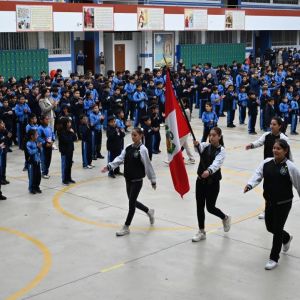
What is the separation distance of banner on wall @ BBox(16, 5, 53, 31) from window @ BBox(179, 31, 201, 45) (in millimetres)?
10918

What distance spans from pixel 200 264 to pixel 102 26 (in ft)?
66.7

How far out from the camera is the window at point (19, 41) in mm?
23812

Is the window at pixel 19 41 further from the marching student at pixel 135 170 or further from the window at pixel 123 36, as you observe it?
the marching student at pixel 135 170

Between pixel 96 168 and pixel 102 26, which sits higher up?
pixel 102 26

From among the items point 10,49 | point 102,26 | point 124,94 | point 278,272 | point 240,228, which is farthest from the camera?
point 102,26

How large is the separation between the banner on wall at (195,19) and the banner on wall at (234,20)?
2.10 meters

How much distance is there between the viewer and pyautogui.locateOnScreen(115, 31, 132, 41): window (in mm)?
29711

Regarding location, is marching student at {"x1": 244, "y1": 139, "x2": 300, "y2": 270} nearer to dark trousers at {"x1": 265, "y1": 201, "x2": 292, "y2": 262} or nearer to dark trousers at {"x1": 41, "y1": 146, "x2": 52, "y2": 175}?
dark trousers at {"x1": 265, "y1": 201, "x2": 292, "y2": 262}

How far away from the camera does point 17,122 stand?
51.4ft

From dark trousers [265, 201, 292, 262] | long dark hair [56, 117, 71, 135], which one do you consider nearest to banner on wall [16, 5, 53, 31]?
long dark hair [56, 117, 71, 135]

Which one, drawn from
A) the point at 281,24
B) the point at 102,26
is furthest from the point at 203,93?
the point at 281,24

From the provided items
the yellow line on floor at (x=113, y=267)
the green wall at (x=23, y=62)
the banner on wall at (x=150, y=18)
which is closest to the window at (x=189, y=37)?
the banner on wall at (x=150, y=18)

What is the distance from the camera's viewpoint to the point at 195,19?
103ft

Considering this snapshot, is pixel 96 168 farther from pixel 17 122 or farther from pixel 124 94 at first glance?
pixel 124 94
